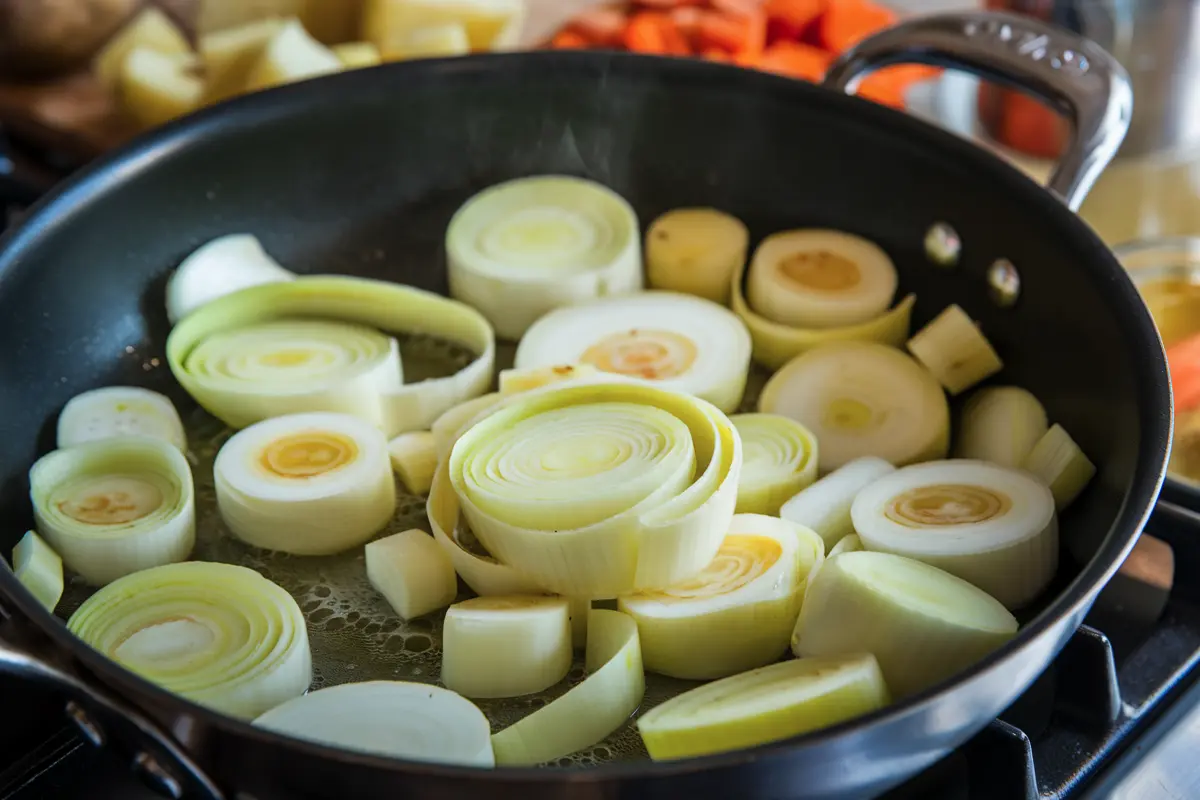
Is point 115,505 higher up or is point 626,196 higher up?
point 626,196

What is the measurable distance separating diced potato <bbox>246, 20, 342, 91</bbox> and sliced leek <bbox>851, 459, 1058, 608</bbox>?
72 cm

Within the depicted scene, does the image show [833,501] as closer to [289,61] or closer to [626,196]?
[626,196]

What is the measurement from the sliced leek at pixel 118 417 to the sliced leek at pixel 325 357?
0.03 m

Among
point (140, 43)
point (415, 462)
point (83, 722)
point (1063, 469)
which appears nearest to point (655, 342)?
point (415, 462)

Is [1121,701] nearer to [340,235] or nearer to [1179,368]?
[1179,368]

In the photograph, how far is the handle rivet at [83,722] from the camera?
0.61 metres

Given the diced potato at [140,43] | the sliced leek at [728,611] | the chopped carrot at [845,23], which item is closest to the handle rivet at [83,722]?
the sliced leek at [728,611]

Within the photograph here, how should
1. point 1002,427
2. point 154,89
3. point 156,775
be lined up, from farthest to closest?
point 154,89, point 1002,427, point 156,775

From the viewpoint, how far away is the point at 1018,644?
1.90ft

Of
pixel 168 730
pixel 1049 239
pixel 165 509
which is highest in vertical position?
pixel 1049 239

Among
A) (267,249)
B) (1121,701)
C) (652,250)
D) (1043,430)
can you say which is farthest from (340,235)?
(1121,701)

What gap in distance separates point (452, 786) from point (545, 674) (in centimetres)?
25

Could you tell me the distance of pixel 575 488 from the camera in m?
0.79

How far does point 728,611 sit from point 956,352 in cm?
35
